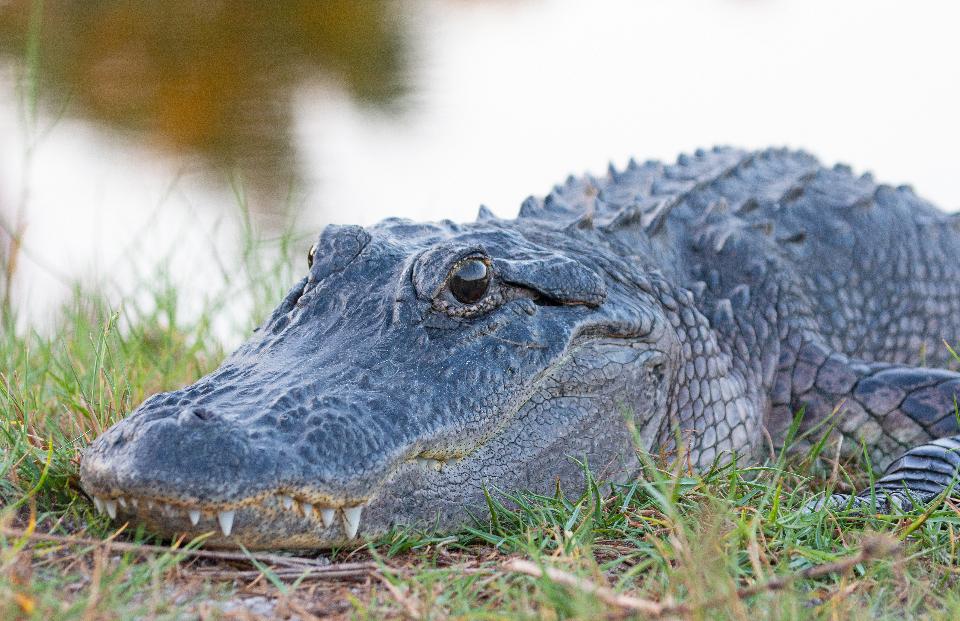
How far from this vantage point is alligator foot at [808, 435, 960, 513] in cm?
263

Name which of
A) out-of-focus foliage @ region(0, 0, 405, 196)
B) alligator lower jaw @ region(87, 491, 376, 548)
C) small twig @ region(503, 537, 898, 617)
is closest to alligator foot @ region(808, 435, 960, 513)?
small twig @ region(503, 537, 898, 617)

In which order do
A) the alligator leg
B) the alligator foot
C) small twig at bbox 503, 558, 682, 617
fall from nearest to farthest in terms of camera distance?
small twig at bbox 503, 558, 682, 617 < the alligator foot < the alligator leg

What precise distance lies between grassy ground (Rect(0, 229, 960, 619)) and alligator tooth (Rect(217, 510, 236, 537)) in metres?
0.09

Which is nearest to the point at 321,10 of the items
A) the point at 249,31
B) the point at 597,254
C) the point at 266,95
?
the point at 249,31

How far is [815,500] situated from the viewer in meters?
2.71

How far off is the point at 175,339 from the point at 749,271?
2451 millimetres

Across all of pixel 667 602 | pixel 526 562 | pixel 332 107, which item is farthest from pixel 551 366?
pixel 332 107

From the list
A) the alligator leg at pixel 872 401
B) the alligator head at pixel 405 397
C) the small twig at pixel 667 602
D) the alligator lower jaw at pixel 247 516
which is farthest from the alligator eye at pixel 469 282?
the alligator leg at pixel 872 401

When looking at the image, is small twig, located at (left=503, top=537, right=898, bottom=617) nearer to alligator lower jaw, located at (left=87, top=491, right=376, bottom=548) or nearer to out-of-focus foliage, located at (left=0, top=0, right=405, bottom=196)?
alligator lower jaw, located at (left=87, top=491, right=376, bottom=548)

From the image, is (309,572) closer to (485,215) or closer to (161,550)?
(161,550)

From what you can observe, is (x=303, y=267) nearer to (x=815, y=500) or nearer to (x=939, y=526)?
(x=815, y=500)

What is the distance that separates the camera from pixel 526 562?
6.25 ft

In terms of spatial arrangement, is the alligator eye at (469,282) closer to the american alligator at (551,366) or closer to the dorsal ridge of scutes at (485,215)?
the american alligator at (551,366)

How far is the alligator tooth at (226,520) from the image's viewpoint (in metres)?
2.05
